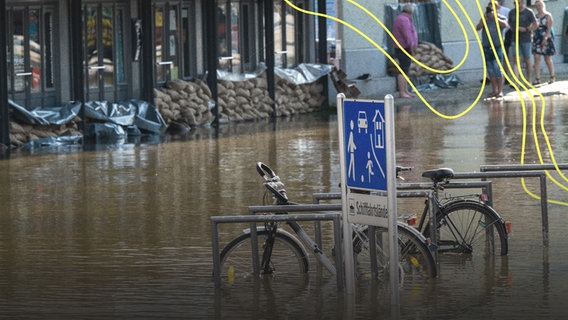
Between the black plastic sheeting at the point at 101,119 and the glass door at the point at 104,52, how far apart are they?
39 centimetres

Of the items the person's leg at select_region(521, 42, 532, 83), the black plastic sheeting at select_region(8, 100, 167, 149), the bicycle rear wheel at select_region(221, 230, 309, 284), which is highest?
the person's leg at select_region(521, 42, 532, 83)

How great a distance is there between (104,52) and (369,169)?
1406 cm

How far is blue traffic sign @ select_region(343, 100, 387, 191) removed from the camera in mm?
8680

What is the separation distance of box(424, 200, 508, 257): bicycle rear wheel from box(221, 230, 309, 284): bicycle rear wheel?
1066mm

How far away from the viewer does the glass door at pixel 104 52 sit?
72.2 feet

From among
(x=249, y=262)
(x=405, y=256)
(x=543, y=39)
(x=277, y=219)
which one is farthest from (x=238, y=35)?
(x=277, y=219)

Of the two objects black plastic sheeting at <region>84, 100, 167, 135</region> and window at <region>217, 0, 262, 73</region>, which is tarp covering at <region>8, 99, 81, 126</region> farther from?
window at <region>217, 0, 262, 73</region>

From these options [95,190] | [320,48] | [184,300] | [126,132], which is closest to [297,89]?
[320,48]

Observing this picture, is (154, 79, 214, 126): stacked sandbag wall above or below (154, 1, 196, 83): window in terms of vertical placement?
below

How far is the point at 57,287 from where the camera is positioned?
9922 mm

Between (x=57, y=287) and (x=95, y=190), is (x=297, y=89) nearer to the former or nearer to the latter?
(x=95, y=190)

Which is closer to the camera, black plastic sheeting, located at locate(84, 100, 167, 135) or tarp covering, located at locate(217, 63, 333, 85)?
black plastic sheeting, located at locate(84, 100, 167, 135)

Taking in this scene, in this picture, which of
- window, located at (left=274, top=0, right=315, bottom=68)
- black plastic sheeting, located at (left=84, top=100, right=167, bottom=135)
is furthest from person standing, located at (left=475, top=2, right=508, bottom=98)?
black plastic sheeting, located at (left=84, top=100, right=167, bottom=135)

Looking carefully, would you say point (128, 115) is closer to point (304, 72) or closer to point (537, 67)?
point (304, 72)
